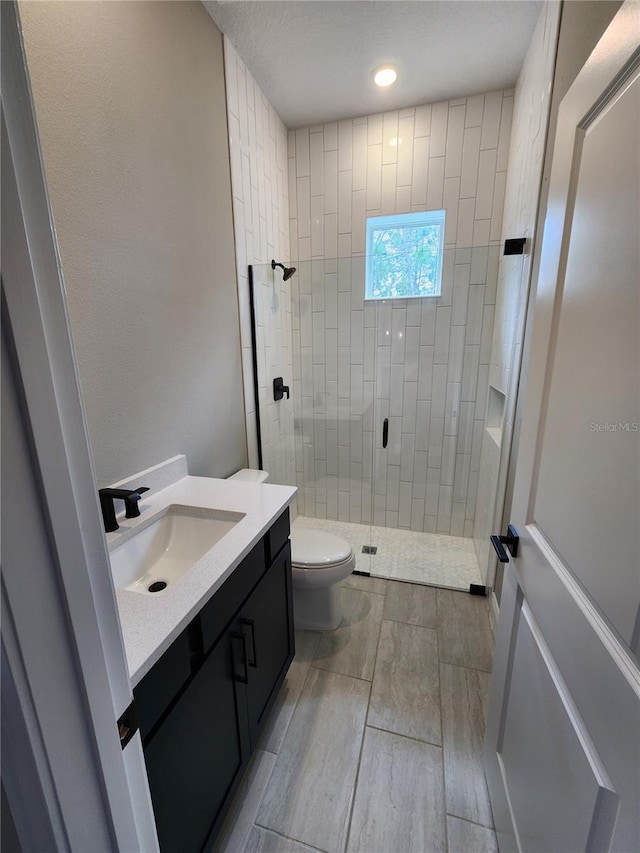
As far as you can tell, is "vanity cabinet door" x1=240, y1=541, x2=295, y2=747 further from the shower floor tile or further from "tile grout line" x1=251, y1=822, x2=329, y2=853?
the shower floor tile

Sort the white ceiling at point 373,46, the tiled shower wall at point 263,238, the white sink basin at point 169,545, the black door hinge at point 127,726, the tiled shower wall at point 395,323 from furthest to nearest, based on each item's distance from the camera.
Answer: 1. the tiled shower wall at point 395,323
2. the tiled shower wall at point 263,238
3. the white ceiling at point 373,46
4. the white sink basin at point 169,545
5. the black door hinge at point 127,726

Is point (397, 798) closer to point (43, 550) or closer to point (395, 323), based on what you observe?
point (43, 550)

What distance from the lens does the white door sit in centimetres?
51

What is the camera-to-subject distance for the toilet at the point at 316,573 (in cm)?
165

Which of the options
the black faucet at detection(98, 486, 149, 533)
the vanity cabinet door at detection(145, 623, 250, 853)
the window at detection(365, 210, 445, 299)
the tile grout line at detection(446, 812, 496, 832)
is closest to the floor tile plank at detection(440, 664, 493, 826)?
the tile grout line at detection(446, 812, 496, 832)

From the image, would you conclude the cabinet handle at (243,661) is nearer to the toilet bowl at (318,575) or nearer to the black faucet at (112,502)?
the black faucet at (112,502)

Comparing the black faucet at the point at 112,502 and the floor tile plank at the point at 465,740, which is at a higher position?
the black faucet at the point at 112,502

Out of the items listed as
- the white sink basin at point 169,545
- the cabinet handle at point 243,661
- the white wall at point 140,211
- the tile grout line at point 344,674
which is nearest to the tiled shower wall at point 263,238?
the white wall at point 140,211

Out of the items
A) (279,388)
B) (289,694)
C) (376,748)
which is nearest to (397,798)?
(376,748)

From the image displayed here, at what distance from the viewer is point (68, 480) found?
36cm

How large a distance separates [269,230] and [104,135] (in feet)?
4.14

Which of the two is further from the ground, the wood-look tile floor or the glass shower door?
the glass shower door

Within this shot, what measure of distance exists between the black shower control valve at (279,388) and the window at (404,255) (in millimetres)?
867

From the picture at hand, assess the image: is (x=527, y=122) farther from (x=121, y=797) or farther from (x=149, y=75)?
(x=121, y=797)
